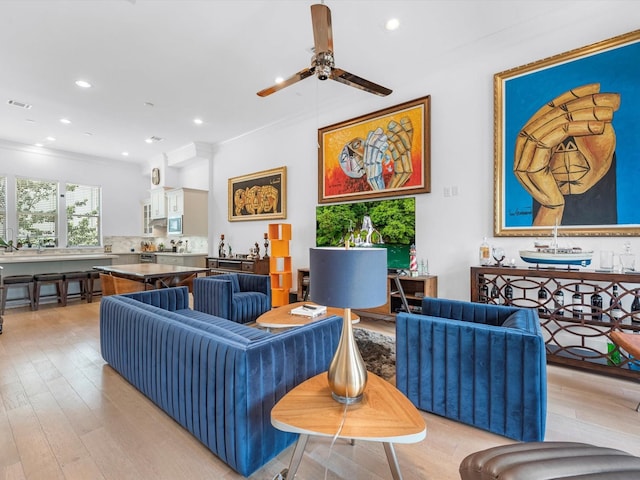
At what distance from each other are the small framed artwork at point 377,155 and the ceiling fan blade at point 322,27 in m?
2.15

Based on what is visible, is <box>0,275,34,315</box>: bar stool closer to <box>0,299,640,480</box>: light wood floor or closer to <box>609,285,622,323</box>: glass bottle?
<box>0,299,640,480</box>: light wood floor

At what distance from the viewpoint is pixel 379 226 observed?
4.60 m

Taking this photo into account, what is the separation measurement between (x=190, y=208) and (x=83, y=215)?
295 cm

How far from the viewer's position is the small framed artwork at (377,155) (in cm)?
419

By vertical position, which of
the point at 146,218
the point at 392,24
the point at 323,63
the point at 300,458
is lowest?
the point at 300,458

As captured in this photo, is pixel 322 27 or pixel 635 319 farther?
pixel 635 319

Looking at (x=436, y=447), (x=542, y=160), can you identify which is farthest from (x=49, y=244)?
(x=542, y=160)

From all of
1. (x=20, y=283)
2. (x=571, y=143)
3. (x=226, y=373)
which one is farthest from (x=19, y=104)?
(x=571, y=143)

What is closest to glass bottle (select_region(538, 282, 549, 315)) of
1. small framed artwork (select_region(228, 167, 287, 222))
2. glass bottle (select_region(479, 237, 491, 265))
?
glass bottle (select_region(479, 237, 491, 265))

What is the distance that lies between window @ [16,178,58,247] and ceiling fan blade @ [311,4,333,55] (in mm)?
8055

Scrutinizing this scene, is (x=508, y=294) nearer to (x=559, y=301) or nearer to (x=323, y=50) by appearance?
(x=559, y=301)

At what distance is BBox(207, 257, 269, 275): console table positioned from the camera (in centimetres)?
582

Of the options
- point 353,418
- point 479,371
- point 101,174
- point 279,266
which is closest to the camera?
point 353,418

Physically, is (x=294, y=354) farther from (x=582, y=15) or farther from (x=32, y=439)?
(x=582, y=15)
